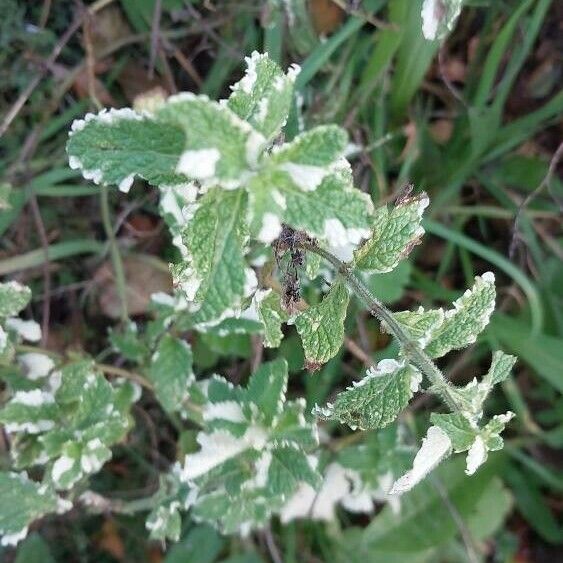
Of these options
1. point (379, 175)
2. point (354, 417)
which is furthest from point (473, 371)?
point (354, 417)

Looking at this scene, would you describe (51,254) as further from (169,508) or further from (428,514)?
(428,514)

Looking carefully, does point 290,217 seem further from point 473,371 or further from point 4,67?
point 473,371

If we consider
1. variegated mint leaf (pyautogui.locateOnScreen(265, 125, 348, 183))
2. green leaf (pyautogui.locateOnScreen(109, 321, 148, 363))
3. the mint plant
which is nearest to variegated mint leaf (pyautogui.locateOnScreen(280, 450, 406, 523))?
the mint plant

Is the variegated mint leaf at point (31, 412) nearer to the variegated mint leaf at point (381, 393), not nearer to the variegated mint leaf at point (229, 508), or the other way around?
the variegated mint leaf at point (229, 508)

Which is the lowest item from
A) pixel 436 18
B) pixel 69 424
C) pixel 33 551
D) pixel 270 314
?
pixel 33 551

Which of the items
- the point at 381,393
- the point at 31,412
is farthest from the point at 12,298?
the point at 381,393

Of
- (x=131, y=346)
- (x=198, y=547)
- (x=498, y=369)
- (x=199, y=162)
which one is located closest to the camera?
(x=199, y=162)

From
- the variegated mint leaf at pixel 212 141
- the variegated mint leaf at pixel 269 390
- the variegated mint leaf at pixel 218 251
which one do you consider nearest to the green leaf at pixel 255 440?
the variegated mint leaf at pixel 269 390
